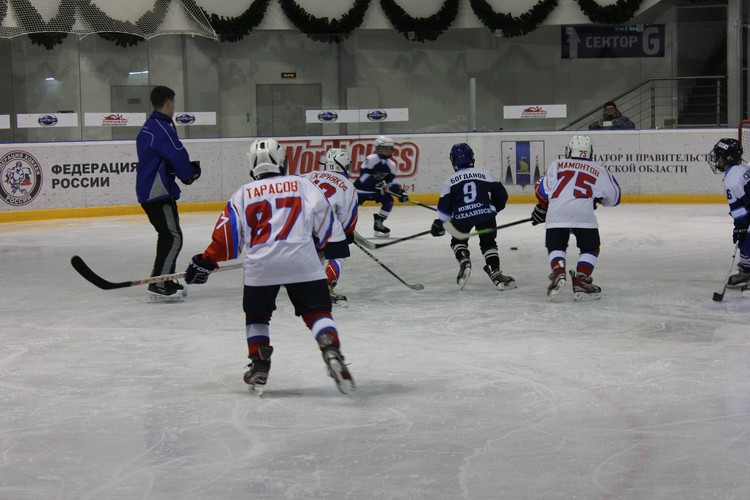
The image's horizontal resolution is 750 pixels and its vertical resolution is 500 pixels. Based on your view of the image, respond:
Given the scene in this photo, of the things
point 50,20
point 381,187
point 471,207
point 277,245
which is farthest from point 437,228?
point 50,20

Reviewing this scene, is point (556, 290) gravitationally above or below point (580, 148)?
below

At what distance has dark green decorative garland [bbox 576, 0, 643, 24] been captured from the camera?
51.6 feet

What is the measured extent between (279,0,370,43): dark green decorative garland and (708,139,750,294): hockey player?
10.1 m

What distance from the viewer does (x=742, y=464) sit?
10.3ft

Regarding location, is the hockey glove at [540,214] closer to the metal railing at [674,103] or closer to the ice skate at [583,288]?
the ice skate at [583,288]

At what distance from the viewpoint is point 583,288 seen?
6402 mm

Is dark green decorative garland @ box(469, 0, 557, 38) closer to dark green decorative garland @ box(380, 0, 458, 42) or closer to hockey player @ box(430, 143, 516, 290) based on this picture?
dark green decorative garland @ box(380, 0, 458, 42)

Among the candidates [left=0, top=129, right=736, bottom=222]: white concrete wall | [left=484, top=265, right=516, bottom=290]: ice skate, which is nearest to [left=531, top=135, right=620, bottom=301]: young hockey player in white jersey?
[left=484, top=265, right=516, bottom=290]: ice skate

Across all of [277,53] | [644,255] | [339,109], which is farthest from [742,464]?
[277,53]

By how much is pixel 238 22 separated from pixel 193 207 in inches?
147

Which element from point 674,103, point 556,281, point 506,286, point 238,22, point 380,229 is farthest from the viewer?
point 238,22

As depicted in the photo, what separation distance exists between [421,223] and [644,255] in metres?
3.60

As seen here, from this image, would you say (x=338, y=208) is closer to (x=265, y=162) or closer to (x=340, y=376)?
(x=265, y=162)

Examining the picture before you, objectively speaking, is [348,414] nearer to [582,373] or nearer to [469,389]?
[469,389]
